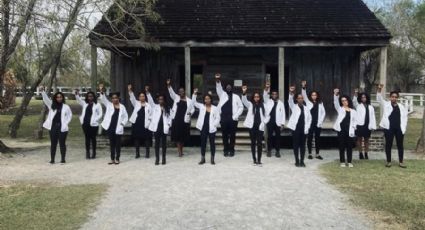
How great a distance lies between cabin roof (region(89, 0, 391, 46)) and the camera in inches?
599

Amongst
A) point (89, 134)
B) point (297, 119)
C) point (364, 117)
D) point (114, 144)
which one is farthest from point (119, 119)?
point (364, 117)

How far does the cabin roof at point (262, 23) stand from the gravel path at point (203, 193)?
4.09 meters

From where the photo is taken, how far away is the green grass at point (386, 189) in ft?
23.7

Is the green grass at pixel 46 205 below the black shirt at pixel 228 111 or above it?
below

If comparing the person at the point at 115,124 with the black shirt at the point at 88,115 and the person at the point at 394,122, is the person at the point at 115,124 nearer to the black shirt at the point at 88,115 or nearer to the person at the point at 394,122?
the black shirt at the point at 88,115

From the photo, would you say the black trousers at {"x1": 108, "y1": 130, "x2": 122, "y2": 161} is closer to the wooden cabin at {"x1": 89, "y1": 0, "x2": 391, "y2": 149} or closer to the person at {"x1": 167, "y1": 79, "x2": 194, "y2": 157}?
the person at {"x1": 167, "y1": 79, "x2": 194, "y2": 157}

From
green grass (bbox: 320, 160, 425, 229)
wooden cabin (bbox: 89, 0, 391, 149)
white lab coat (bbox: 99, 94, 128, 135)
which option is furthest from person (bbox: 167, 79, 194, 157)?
green grass (bbox: 320, 160, 425, 229)

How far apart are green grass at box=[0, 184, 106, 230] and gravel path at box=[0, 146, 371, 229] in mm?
285

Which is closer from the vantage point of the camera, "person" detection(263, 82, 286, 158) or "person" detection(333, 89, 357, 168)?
"person" detection(333, 89, 357, 168)

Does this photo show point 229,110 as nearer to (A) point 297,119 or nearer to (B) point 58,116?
(A) point 297,119

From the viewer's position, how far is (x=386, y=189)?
923cm

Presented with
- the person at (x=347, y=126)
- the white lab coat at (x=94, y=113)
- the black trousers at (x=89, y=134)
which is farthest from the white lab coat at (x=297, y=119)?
the black trousers at (x=89, y=134)

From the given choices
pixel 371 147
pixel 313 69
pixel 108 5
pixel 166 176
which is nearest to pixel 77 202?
pixel 166 176

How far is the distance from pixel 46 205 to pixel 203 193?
2708 mm
